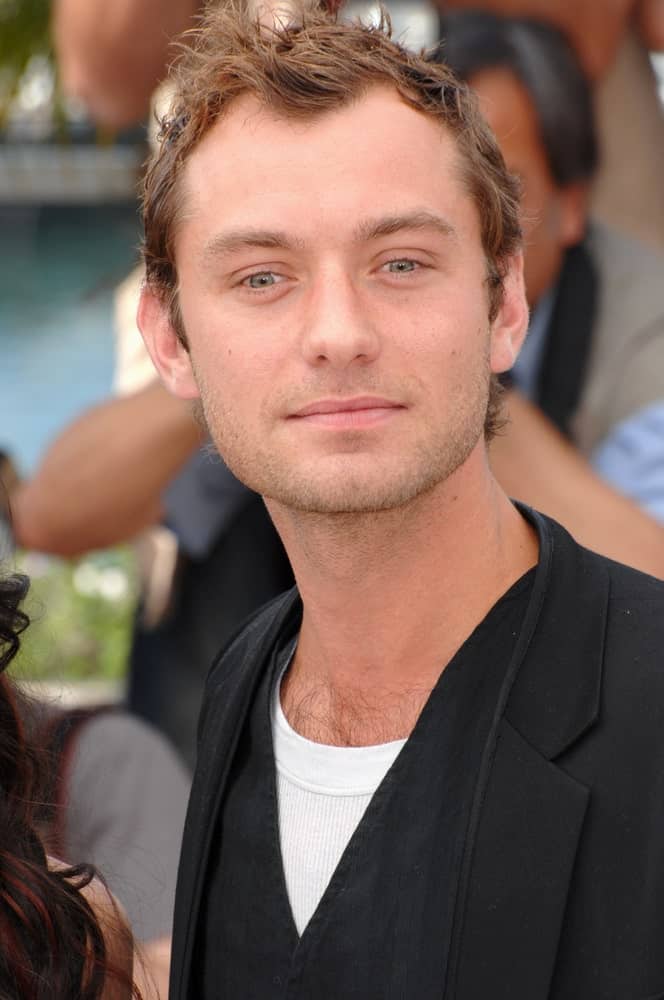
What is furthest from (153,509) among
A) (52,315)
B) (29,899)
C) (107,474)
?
(52,315)

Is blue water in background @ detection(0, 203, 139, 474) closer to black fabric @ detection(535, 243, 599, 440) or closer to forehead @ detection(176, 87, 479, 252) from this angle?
black fabric @ detection(535, 243, 599, 440)

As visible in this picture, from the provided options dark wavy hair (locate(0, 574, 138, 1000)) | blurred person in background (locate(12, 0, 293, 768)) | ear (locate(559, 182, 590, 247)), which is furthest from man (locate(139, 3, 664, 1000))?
blurred person in background (locate(12, 0, 293, 768))

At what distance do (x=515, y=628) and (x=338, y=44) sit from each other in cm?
69

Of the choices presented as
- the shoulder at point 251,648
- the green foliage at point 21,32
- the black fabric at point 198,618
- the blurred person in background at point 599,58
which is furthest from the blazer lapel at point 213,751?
the green foliage at point 21,32

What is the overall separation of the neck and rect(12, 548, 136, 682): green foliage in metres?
3.61

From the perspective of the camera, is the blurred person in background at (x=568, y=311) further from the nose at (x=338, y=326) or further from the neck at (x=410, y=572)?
the nose at (x=338, y=326)

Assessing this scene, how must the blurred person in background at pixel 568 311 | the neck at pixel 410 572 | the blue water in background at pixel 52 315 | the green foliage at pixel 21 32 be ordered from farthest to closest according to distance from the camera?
the blue water in background at pixel 52 315, the green foliage at pixel 21 32, the blurred person in background at pixel 568 311, the neck at pixel 410 572

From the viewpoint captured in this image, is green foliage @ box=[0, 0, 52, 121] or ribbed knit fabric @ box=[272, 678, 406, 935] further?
green foliage @ box=[0, 0, 52, 121]

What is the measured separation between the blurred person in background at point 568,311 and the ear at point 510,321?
26.9 inches

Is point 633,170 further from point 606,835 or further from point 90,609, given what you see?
point 90,609

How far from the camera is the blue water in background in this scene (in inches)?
236

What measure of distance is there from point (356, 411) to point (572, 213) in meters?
1.44

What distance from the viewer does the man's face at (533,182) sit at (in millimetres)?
2740

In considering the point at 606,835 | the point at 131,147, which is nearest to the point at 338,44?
the point at 606,835
